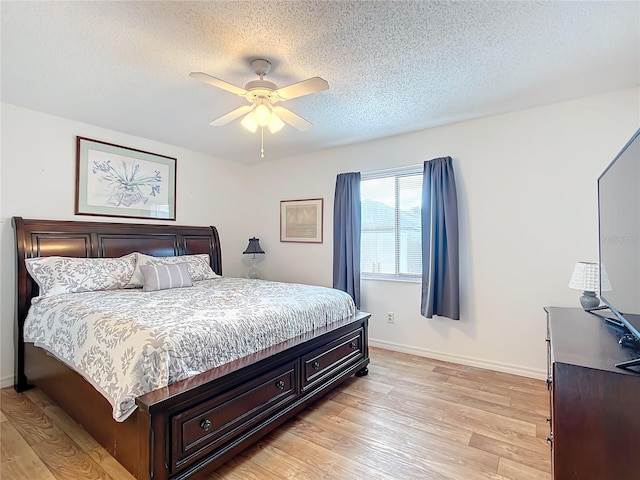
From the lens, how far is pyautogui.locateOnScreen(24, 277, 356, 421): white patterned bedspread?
1.65 m

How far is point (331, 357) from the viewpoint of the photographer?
271cm

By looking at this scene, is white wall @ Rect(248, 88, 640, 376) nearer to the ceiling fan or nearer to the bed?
the bed

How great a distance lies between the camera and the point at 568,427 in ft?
4.26

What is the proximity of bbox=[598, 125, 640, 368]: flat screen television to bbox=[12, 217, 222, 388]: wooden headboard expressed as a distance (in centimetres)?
402

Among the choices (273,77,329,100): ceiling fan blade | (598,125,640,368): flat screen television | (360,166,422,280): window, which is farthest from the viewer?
(360,166,422,280): window

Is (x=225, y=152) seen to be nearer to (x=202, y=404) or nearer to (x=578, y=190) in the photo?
(x=202, y=404)

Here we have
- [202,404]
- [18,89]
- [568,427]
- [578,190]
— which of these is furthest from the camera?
[578,190]

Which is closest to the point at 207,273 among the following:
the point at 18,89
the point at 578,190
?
the point at 18,89

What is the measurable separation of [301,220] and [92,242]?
245 centimetres

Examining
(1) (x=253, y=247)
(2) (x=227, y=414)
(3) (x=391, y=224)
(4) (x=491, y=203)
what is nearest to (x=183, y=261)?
(1) (x=253, y=247)

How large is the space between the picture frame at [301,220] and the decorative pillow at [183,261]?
46.7 inches

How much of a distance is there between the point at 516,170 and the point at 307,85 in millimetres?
2260

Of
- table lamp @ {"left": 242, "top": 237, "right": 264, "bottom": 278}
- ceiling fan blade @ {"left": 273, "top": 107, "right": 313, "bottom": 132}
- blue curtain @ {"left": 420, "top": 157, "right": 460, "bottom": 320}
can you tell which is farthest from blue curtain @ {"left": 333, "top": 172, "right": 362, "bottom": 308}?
ceiling fan blade @ {"left": 273, "top": 107, "right": 313, "bottom": 132}

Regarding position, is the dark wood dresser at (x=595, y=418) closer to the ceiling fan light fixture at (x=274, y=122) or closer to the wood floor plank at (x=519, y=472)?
the wood floor plank at (x=519, y=472)
